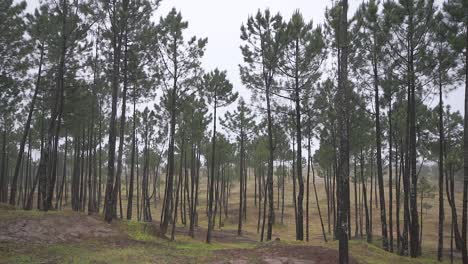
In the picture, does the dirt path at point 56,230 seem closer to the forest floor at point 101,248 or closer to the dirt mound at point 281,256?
the forest floor at point 101,248

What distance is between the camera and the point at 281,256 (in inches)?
533

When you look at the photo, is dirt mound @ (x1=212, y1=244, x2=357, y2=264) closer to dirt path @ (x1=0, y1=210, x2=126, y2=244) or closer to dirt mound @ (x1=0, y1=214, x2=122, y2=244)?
dirt path @ (x1=0, y1=210, x2=126, y2=244)

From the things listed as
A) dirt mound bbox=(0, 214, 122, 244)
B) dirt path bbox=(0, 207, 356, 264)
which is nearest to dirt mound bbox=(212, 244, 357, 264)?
dirt path bbox=(0, 207, 356, 264)

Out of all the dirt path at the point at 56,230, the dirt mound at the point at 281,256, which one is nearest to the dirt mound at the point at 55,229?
the dirt path at the point at 56,230

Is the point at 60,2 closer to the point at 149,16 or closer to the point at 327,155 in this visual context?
the point at 149,16

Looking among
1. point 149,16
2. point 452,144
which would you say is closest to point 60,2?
point 149,16

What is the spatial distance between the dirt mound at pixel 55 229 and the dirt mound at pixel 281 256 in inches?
230

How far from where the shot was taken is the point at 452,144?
2462 cm

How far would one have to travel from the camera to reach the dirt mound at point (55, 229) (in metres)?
13.1

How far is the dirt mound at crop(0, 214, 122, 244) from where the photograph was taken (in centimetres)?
1311

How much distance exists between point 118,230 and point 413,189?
47.1ft

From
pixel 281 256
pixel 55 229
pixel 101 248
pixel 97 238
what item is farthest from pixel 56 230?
pixel 281 256

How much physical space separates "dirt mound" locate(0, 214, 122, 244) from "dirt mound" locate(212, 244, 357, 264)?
584 centimetres

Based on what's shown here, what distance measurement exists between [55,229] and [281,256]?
9.65 metres
